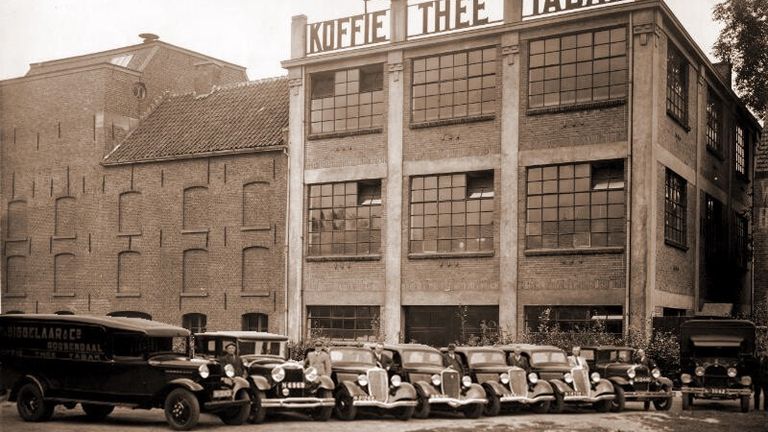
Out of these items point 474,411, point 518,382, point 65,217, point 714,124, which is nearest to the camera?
point 474,411

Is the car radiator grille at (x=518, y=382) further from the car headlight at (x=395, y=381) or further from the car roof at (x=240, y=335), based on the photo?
the car roof at (x=240, y=335)

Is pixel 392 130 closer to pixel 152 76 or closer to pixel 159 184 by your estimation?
pixel 159 184

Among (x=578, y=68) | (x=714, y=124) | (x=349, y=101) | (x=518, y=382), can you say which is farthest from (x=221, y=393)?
(x=714, y=124)

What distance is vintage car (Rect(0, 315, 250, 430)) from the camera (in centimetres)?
1577

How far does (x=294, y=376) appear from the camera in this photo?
17.5 metres

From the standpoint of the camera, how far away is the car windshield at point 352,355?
1858 centimetres

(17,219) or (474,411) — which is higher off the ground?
(17,219)

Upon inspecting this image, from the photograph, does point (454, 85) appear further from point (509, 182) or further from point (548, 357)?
point (548, 357)

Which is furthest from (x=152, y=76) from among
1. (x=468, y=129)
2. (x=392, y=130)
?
(x=468, y=129)

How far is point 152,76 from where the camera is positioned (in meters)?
38.8

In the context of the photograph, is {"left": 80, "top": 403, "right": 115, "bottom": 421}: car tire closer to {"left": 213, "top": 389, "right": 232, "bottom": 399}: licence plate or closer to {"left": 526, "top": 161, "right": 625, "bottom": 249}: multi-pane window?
{"left": 213, "top": 389, "right": 232, "bottom": 399}: licence plate

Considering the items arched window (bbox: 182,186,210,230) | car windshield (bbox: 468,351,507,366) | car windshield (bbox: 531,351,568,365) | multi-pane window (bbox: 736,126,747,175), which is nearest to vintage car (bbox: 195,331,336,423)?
car windshield (bbox: 468,351,507,366)

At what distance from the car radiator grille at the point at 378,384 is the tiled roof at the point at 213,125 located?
1557cm

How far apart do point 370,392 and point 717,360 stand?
750 centimetres
